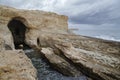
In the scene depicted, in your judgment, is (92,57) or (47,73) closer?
(92,57)

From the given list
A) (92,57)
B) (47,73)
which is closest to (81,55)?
(92,57)

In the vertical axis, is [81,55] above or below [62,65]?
above

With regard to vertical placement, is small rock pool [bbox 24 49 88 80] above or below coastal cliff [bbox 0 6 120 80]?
below

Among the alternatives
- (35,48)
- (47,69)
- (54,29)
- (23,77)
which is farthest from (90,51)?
(54,29)

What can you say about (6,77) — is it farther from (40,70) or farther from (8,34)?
(8,34)

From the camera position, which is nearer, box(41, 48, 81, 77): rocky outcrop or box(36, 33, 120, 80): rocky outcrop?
box(36, 33, 120, 80): rocky outcrop

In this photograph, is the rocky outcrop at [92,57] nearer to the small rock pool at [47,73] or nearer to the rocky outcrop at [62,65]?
the rocky outcrop at [62,65]

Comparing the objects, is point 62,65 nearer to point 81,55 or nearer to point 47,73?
point 47,73

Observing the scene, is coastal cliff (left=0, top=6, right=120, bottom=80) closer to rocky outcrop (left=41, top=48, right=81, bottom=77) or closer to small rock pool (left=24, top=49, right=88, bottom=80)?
rocky outcrop (left=41, top=48, right=81, bottom=77)

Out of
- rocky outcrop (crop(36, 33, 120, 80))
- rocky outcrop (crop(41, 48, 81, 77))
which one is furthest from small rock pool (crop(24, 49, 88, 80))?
rocky outcrop (crop(36, 33, 120, 80))

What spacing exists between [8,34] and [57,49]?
338 inches

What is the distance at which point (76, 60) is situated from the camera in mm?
13430

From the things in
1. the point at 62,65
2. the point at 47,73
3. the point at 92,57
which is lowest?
the point at 47,73

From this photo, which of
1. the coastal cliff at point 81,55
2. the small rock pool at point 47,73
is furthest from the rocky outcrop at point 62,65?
the small rock pool at point 47,73
